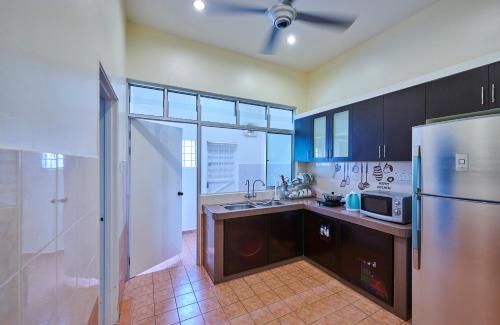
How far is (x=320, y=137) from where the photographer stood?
342 cm

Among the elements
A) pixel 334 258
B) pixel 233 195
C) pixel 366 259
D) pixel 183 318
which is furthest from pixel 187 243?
pixel 366 259

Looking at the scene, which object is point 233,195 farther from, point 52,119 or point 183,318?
point 52,119

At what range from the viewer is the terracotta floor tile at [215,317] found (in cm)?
197

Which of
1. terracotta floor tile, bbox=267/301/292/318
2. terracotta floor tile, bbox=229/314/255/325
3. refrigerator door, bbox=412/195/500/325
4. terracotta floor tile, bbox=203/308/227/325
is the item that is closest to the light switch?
refrigerator door, bbox=412/195/500/325

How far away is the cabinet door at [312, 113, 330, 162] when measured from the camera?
3.24m

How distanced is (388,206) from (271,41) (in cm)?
210

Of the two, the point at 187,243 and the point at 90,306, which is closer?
the point at 90,306

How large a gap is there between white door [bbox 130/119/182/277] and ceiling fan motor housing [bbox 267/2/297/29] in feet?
6.41

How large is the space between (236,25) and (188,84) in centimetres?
100

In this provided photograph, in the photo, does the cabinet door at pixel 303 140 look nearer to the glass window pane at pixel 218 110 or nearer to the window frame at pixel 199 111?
the window frame at pixel 199 111

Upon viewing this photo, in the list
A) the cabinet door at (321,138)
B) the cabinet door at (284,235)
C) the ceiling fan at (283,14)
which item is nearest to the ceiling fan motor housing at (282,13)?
the ceiling fan at (283,14)

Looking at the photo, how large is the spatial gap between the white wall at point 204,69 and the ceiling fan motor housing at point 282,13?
59.7 inches

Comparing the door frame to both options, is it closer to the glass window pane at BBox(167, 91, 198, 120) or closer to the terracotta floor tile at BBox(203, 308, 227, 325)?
the terracotta floor tile at BBox(203, 308, 227, 325)

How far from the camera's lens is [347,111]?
2.96 m
